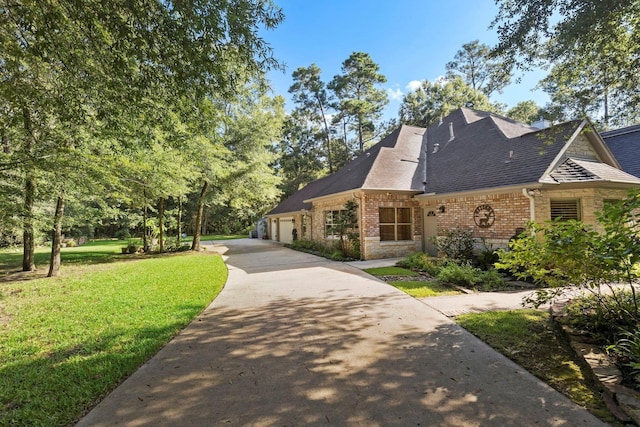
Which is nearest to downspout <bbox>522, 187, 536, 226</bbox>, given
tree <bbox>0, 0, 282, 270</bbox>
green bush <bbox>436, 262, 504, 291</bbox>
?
green bush <bbox>436, 262, 504, 291</bbox>

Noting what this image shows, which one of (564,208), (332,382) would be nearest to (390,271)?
(564,208)

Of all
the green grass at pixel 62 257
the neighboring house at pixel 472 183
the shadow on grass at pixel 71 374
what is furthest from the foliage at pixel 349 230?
the green grass at pixel 62 257

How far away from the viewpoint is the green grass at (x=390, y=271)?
361 inches

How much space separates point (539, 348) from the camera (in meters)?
3.94

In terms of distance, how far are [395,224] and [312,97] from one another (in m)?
26.6

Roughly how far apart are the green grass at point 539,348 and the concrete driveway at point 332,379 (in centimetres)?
16

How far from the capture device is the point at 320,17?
8180 mm

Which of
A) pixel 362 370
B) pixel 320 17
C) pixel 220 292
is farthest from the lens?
pixel 320 17

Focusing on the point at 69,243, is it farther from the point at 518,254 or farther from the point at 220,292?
the point at 518,254

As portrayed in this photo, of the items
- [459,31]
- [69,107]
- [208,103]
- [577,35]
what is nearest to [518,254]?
[577,35]

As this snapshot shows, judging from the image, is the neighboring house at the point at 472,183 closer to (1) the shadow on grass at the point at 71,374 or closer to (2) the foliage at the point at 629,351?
(2) the foliage at the point at 629,351

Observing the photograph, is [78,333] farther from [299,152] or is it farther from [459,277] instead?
[299,152]

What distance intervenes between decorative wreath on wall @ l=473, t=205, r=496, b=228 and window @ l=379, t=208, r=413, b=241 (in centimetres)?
323

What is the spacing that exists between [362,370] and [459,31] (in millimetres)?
8333
